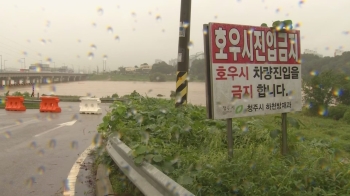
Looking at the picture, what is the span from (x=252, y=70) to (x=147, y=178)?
1.76 m

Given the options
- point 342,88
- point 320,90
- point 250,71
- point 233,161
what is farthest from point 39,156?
point 342,88

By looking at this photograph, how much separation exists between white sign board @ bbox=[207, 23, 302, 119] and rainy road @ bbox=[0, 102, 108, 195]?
238 centimetres

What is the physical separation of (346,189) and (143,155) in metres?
2.06

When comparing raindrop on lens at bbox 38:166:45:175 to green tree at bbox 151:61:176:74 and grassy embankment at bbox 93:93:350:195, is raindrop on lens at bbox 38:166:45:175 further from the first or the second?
green tree at bbox 151:61:176:74

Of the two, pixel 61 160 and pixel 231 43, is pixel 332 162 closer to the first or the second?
pixel 231 43

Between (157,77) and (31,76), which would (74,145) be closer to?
(157,77)

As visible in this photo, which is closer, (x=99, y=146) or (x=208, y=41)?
(x=208, y=41)

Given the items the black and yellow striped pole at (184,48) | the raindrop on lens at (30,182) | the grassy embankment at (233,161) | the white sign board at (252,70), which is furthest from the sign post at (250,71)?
the black and yellow striped pole at (184,48)

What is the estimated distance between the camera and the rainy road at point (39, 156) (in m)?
4.70

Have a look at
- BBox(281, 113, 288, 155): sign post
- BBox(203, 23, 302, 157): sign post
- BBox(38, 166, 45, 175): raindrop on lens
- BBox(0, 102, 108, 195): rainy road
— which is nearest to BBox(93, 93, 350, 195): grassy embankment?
BBox(281, 113, 288, 155): sign post

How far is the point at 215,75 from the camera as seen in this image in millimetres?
3637

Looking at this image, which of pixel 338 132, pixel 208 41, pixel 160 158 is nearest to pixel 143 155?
pixel 160 158

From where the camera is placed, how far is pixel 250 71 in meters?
3.87

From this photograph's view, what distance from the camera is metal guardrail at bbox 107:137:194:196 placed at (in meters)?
2.71
